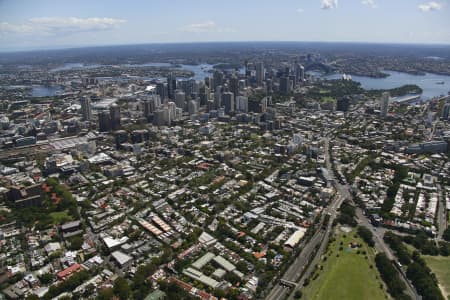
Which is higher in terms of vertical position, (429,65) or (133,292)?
(429,65)

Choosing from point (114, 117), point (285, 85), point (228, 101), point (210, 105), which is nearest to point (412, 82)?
point (285, 85)

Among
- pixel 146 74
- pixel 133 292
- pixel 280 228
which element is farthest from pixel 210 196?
pixel 146 74

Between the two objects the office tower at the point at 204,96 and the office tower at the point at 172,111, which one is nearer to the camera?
the office tower at the point at 172,111

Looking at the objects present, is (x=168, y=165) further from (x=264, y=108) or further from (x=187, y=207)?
(x=264, y=108)

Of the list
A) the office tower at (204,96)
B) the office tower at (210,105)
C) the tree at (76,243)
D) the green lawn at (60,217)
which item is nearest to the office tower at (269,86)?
the office tower at (204,96)

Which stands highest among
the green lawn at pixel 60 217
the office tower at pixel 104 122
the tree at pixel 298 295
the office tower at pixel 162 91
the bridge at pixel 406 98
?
the office tower at pixel 162 91

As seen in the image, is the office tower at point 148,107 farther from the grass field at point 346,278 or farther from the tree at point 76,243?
the grass field at point 346,278
